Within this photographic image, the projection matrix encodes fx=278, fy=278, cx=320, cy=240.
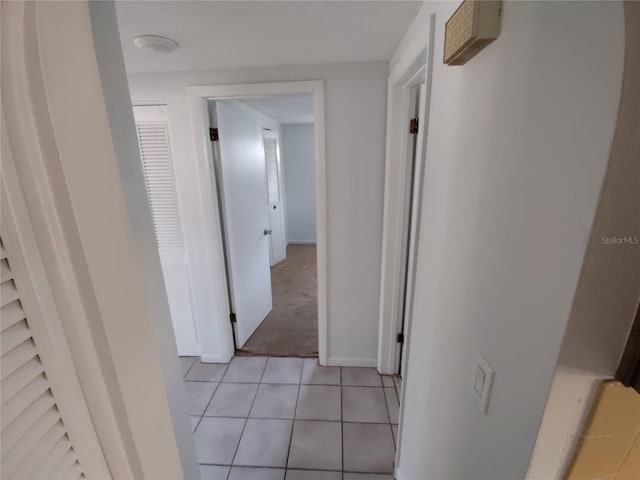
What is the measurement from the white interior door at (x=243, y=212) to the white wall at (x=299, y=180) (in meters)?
2.26

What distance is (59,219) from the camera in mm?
485

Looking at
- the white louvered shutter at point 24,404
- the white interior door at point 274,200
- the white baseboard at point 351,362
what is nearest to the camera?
the white louvered shutter at point 24,404

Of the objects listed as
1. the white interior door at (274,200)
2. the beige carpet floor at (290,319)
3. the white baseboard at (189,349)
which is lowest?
the beige carpet floor at (290,319)

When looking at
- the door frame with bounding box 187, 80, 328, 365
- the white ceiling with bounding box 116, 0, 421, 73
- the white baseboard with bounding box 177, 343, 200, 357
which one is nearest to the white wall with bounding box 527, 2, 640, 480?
the white ceiling with bounding box 116, 0, 421, 73

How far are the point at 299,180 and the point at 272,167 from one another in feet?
3.34

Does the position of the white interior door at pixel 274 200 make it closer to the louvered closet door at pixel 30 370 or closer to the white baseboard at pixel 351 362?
the white baseboard at pixel 351 362

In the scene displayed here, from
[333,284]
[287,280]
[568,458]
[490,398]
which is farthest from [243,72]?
[287,280]

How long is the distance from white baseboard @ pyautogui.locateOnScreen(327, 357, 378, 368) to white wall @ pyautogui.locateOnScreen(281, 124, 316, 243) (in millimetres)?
3204

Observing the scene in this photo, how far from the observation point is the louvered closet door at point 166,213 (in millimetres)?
1894

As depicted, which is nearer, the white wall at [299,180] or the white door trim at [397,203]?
the white door trim at [397,203]

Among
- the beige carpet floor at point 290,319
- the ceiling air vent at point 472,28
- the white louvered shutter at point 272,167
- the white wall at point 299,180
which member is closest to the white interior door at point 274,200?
the white louvered shutter at point 272,167

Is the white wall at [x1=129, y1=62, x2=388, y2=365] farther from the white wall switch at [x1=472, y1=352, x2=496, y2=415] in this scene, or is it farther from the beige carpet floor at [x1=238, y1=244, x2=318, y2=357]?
the white wall switch at [x1=472, y1=352, x2=496, y2=415]

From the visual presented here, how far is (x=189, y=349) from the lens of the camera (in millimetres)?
2418

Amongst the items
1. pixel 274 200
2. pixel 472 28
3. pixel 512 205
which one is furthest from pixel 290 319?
pixel 472 28
